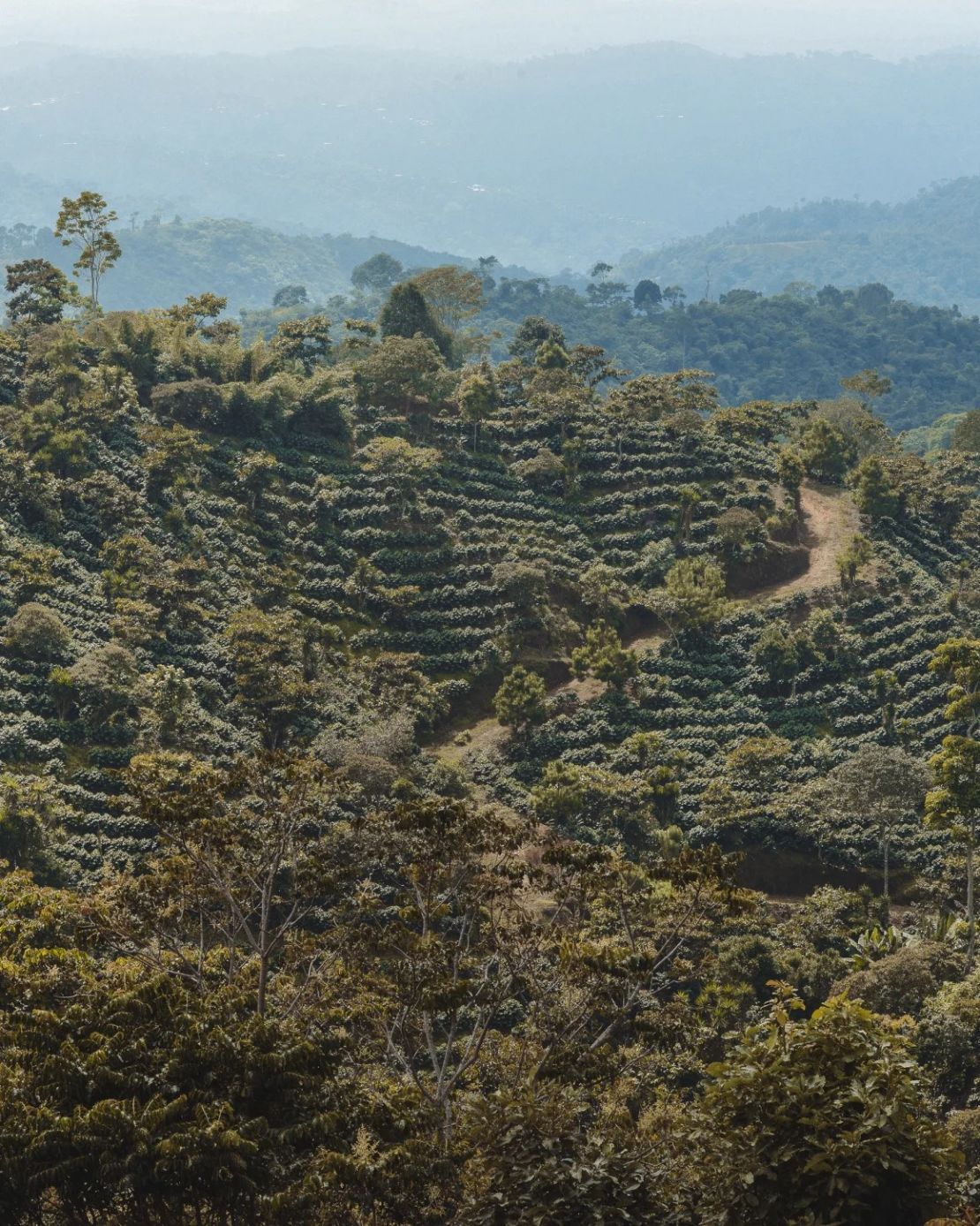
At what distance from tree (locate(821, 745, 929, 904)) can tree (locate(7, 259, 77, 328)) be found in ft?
155

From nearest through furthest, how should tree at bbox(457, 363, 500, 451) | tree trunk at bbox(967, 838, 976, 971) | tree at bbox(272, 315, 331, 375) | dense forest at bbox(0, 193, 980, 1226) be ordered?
dense forest at bbox(0, 193, 980, 1226)
tree trunk at bbox(967, 838, 976, 971)
tree at bbox(457, 363, 500, 451)
tree at bbox(272, 315, 331, 375)

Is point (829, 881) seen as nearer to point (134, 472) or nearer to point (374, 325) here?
point (134, 472)

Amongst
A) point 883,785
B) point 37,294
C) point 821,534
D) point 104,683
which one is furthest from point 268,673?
point 37,294

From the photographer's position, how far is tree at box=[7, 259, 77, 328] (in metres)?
74.1

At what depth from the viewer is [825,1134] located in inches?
713

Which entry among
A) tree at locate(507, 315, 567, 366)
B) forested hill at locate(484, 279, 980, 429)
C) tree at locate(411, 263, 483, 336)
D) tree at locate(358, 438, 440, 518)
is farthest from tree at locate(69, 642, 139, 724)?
forested hill at locate(484, 279, 980, 429)

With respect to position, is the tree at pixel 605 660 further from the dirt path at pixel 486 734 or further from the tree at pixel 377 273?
the tree at pixel 377 273

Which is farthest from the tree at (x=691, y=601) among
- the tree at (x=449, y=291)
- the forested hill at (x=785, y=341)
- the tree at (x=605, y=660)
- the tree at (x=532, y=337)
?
the forested hill at (x=785, y=341)

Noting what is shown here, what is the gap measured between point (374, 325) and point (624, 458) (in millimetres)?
21161

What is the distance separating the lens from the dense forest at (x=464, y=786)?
19250 mm

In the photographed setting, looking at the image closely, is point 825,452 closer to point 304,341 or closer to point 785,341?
point 304,341

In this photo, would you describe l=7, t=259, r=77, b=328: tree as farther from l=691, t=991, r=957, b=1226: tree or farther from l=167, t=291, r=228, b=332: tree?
l=691, t=991, r=957, b=1226: tree

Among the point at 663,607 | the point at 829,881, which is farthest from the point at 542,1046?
the point at 663,607

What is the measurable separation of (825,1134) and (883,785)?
27.0 m
